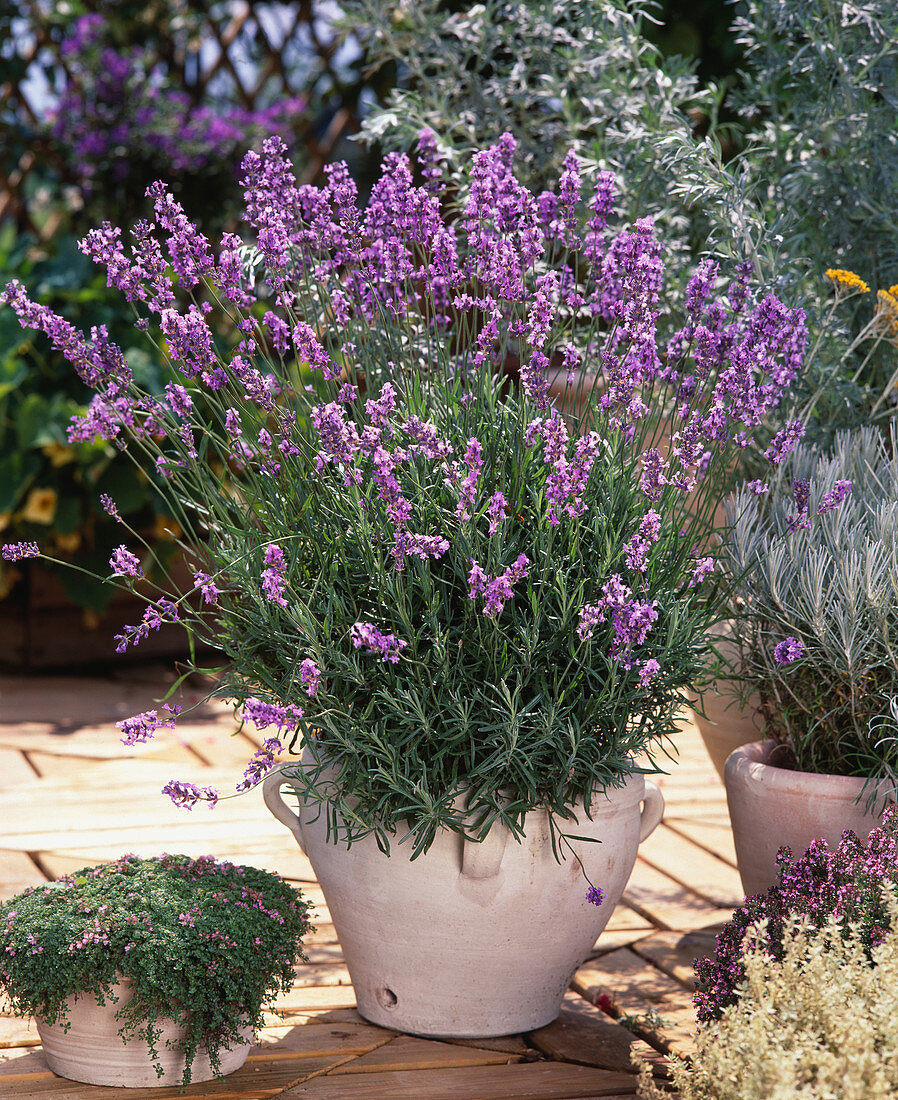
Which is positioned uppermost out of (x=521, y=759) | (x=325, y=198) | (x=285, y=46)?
(x=285, y=46)

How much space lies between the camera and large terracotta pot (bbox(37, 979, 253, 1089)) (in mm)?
1481

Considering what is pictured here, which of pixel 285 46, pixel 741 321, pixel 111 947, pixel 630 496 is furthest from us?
pixel 285 46

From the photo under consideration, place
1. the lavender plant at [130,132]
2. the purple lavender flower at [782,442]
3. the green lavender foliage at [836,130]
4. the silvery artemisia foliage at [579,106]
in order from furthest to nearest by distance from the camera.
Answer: the lavender plant at [130,132], the green lavender foliage at [836,130], the silvery artemisia foliage at [579,106], the purple lavender flower at [782,442]

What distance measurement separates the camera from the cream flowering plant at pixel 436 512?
4.68 feet

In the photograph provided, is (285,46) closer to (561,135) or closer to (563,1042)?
A: (561,135)

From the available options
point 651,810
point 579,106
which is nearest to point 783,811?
point 651,810

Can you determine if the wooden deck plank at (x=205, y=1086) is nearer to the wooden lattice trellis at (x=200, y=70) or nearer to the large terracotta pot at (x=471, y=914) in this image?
the large terracotta pot at (x=471, y=914)

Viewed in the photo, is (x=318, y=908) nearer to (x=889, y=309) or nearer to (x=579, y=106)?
(x=889, y=309)

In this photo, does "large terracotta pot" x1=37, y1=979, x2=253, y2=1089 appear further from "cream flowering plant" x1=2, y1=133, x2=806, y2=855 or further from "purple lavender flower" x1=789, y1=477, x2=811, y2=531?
"purple lavender flower" x1=789, y1=477, x2=811, y2=531

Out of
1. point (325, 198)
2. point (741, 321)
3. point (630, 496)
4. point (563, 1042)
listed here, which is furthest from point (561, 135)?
point (563, 1042)

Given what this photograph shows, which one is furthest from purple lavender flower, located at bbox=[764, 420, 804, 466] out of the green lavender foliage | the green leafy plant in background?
the green leafy plant in background

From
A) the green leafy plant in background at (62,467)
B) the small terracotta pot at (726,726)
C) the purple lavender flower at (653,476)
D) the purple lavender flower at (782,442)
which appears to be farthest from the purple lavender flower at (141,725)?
the green leafy plant in background at (62,467)

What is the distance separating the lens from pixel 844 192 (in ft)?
7.36

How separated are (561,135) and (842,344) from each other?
0.75m
